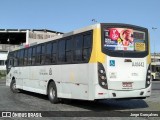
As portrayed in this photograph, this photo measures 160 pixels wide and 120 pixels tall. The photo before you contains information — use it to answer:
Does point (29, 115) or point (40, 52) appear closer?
point (29, 115)

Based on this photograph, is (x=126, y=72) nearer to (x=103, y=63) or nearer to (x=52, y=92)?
(x=103, y=63)

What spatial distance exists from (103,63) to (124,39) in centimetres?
136

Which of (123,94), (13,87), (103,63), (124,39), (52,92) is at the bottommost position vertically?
(13,87)

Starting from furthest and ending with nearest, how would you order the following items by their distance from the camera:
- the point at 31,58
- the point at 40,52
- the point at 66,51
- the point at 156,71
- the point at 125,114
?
the point at 156,71, the point at 31,58, the point at 40,52, the point at 66,51, the point at 125,114

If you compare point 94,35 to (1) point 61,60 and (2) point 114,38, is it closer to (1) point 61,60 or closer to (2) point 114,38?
(2) point 114,38

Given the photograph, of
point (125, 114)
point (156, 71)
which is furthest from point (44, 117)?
point (156, 71)

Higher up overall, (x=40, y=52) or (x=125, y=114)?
(x=40, y=52)

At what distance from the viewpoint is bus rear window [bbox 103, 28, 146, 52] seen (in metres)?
13.3

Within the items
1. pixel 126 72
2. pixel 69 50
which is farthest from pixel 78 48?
pixel 126 72

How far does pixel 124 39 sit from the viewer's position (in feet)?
44.8

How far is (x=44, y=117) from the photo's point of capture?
38.4 feet

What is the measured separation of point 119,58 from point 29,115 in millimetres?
3837

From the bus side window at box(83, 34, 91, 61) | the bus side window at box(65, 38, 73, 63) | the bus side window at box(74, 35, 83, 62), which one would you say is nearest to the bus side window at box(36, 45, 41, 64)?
the bus side window at box(65, 38, 73, 63)

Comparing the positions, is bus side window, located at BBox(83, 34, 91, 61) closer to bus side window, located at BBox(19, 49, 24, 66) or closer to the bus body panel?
the bus body panel
